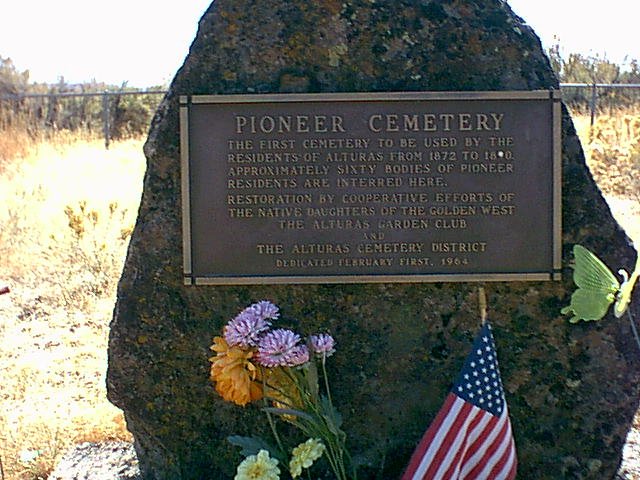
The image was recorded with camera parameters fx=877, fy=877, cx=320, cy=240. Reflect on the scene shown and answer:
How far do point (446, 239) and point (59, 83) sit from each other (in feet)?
76.0

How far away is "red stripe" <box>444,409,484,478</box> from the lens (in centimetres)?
280

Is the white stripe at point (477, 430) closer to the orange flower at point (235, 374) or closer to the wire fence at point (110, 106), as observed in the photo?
the orange flower at point (235, 374)

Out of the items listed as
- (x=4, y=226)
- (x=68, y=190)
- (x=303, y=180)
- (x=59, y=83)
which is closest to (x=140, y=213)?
(x=303, y=180)

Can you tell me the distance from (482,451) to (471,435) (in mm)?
67

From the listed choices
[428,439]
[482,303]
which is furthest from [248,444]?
[482,303]

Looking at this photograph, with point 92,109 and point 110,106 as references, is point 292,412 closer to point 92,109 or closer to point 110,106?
point 110,106

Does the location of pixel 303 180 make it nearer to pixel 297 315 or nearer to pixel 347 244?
pixel 347 244

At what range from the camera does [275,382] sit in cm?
296

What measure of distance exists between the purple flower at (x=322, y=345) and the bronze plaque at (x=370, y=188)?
0.76ft

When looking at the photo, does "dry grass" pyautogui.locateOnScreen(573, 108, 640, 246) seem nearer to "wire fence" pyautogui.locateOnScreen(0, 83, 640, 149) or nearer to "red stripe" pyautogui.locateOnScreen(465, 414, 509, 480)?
"wire fence" pyautogui.locateOnScreen(0, 83, 640, 149)

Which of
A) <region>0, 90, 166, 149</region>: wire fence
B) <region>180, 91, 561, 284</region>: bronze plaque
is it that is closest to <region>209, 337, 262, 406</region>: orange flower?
<region>180, 91, 561, 284</region>: bronze plaque

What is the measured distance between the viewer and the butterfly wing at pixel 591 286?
2.63 m

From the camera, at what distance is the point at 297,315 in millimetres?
3152

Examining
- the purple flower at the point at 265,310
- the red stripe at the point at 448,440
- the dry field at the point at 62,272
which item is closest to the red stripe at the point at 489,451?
the red stripe at the point at 448,440
